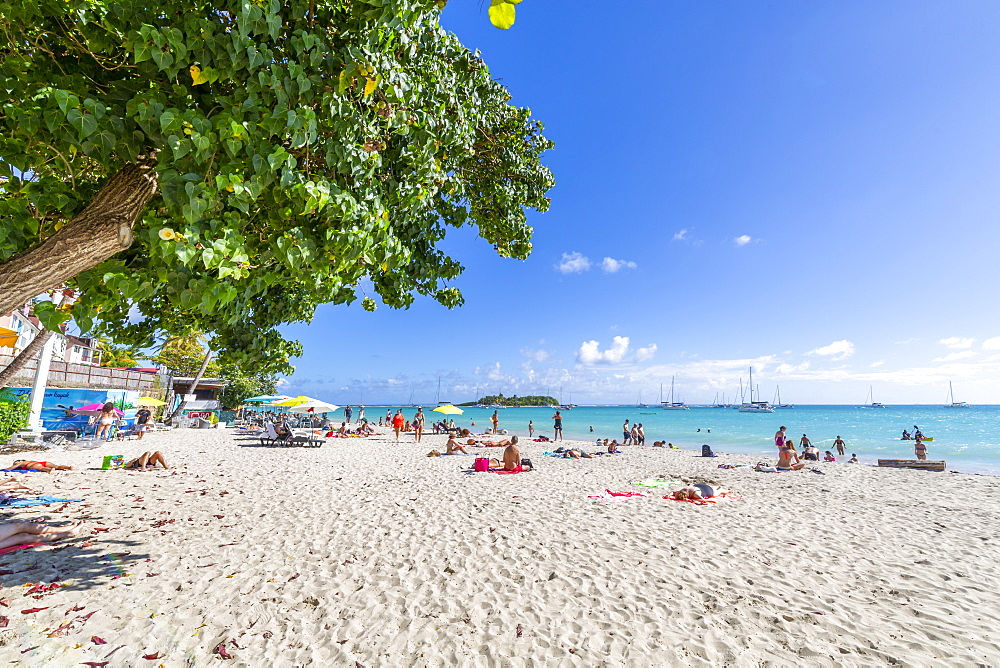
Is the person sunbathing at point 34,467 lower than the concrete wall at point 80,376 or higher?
lower

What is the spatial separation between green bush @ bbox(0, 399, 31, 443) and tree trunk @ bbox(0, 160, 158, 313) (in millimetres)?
17167

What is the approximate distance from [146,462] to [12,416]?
680 centimetres

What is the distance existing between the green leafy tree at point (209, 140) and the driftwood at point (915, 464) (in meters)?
26.0

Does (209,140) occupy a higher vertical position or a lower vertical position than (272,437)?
higher

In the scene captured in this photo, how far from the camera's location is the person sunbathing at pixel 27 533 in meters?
5.73

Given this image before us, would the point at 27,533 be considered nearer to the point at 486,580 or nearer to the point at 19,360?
the point at 19,360

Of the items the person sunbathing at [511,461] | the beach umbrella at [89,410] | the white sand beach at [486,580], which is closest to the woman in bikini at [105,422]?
the beach umbrella at [89,410]

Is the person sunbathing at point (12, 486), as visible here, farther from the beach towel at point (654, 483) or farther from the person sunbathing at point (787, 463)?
the person sunbathing at point (787, 463)

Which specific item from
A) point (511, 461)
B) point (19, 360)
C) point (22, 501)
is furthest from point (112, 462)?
point (511, 461)

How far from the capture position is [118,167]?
3104mm

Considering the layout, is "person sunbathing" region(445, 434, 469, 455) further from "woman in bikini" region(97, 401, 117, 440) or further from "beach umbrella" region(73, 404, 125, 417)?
"beach umbrella" region(73, 404, 125, 417)

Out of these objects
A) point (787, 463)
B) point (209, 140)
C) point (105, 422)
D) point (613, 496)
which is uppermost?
point (209, 140)

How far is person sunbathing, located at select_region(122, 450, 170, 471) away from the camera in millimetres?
12095

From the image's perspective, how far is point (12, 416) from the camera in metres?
14.5
